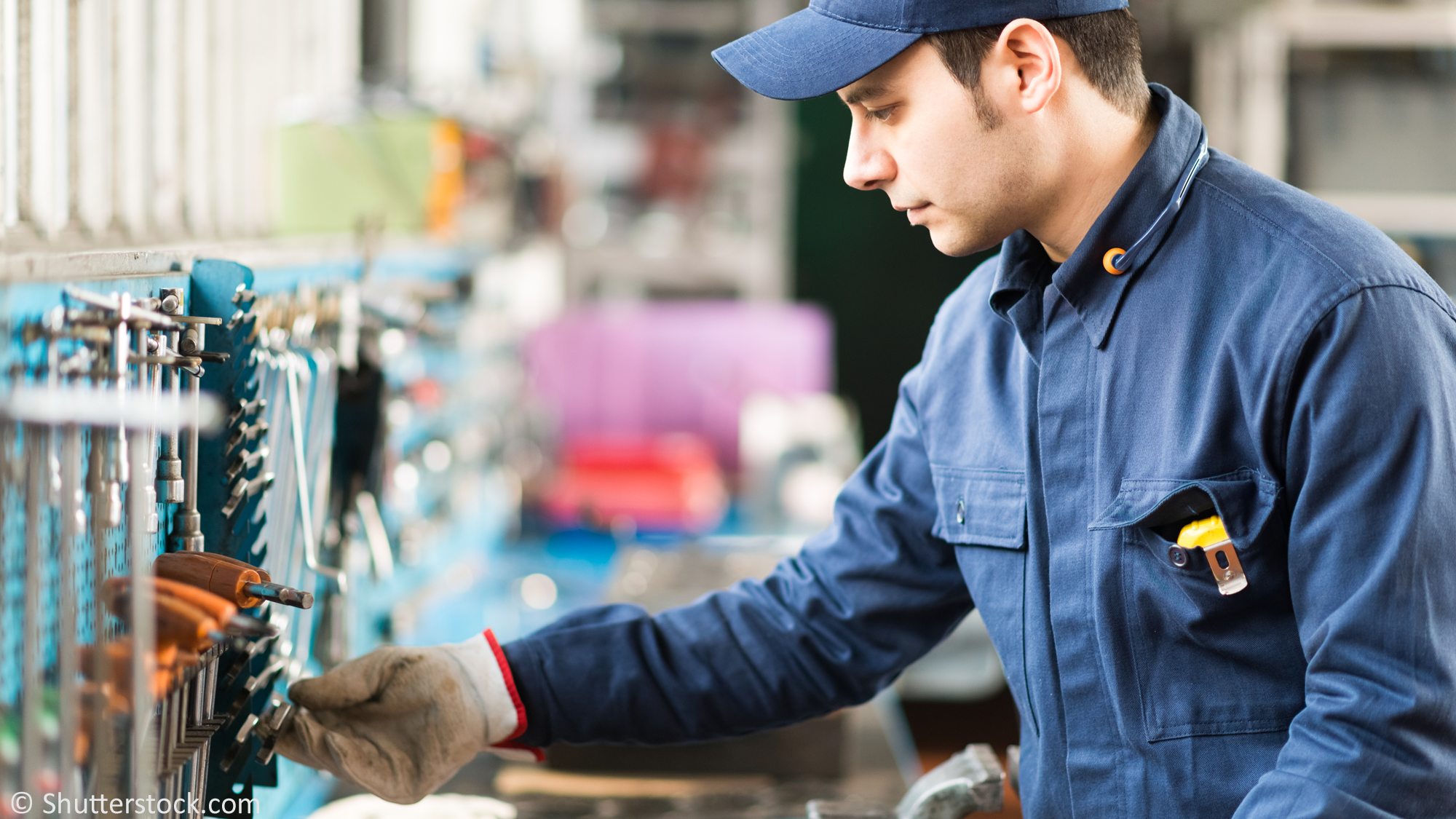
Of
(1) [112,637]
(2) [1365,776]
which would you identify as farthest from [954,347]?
(1) [112,637]

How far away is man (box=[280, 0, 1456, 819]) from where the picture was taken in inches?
37.5

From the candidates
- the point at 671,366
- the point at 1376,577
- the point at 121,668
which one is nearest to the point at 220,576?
the point at 121,668

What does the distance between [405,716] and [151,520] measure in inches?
14.7

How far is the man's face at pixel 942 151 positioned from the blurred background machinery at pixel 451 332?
23.8 inches

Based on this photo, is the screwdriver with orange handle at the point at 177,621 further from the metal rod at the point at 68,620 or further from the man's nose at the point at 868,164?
the man's nose at the point at 868,164

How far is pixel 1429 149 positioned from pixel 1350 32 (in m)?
0.49

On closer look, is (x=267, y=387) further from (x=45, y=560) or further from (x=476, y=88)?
(x=476, y=88)

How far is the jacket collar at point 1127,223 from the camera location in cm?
116

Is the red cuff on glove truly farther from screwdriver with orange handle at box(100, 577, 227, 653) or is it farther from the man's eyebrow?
the man's eyebrow

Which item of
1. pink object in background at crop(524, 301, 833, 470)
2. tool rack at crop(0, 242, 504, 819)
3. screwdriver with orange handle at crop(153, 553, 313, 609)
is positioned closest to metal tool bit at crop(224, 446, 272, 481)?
tool rack at crop(0, 242, 504, 819)

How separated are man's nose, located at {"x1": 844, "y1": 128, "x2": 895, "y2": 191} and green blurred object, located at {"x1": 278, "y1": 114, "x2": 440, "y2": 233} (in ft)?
4.34

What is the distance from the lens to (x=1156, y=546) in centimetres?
109

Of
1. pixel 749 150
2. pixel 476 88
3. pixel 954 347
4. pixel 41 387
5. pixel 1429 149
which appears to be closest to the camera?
pixel 41 387

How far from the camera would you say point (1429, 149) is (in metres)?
4.34
